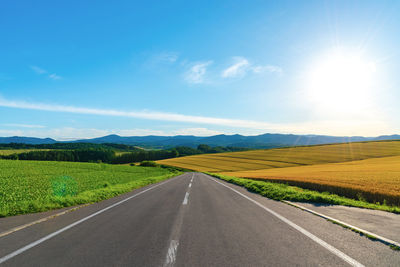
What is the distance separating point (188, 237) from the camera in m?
5.05

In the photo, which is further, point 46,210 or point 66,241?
point 46,210

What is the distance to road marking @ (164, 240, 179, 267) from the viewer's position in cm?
370

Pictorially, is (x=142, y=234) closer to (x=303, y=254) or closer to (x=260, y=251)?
(x=260, y=251)

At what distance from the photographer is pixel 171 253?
411 cm

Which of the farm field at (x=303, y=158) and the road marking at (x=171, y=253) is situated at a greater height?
the road marking at (x=171, y=253)

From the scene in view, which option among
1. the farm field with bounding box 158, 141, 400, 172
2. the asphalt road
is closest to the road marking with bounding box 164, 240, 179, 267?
the asphalt road

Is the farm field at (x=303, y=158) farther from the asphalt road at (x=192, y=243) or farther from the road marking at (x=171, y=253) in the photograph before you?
the road marking at (x=171, y=253)

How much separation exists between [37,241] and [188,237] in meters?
3.55

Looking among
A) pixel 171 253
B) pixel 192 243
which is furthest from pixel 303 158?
pixel 171 253

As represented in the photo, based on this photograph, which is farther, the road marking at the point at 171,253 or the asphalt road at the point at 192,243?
the asphalt road at the point at 192,243

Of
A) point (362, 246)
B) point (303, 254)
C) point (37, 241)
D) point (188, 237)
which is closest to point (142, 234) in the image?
point (188, 237)

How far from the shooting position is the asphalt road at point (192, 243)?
3.81 meters


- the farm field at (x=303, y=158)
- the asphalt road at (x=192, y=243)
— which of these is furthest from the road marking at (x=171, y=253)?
the farm field at (x=303, y=158)

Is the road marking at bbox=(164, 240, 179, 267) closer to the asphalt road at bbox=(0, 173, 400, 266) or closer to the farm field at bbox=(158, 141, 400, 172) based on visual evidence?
the asphalt road at bbox=(0, 173, 400, 266)
